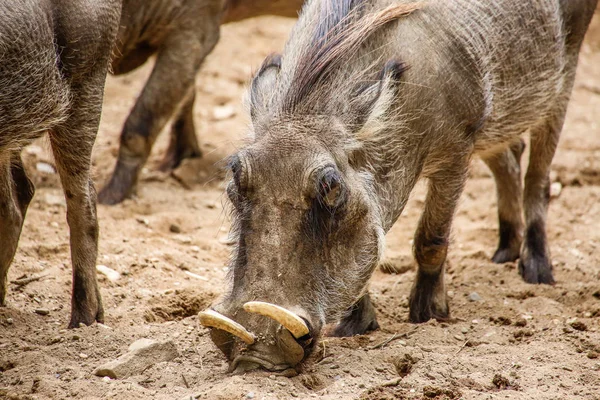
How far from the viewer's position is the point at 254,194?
326 cm

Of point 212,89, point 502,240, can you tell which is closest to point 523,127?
point 502,240

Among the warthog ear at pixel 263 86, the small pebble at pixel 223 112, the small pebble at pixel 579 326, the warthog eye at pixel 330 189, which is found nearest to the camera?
the warthog eye at pixel 330 189

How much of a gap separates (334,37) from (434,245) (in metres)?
1.05

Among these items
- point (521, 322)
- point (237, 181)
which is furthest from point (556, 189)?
point (237, 181)

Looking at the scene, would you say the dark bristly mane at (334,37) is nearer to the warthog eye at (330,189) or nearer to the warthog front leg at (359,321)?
the warthog eye at (330,189)

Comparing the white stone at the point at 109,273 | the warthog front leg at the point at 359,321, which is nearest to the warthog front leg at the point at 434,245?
the warthog front leg at the point at 359,321

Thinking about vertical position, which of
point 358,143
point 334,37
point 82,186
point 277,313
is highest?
point 334,37

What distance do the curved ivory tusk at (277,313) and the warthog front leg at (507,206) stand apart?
2389 mm

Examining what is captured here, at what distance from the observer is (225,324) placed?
3027 mm

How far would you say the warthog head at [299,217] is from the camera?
3.12m

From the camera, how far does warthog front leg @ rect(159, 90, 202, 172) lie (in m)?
6.55

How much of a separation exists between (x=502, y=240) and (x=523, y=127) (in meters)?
0.80

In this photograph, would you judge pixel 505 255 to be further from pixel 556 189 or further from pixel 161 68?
pixel 161 68

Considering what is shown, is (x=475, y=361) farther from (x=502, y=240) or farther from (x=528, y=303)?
(x=502, y=240)
